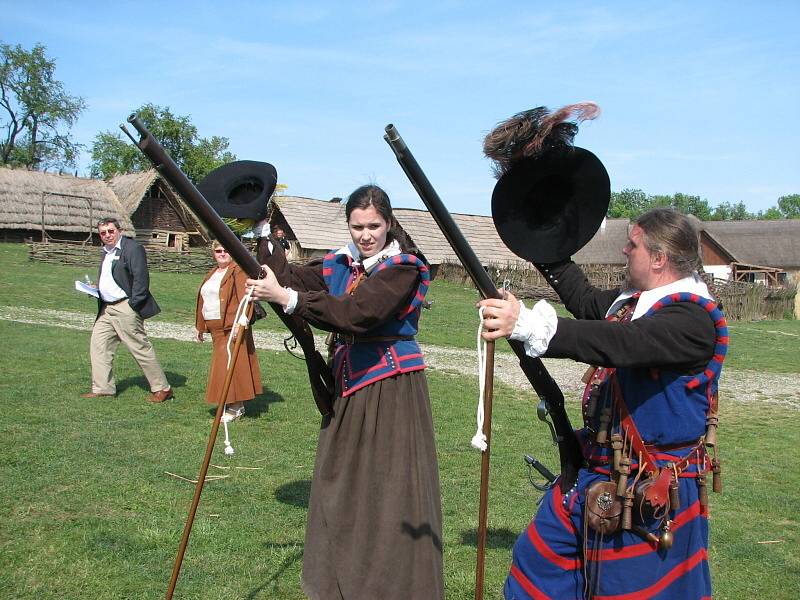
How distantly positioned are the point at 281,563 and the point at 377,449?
1418 mm

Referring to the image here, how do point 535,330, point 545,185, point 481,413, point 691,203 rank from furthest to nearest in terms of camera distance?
point 691,203, point 545,185, point 481,413, point 535,330

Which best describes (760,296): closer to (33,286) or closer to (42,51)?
(33,286)

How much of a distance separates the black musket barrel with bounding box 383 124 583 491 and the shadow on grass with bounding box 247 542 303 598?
2136mm

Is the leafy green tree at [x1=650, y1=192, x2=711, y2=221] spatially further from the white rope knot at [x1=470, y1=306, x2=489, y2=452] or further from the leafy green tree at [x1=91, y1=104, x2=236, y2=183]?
the white rope knot at [x1=470, y1=306, x2=489, y2=452]

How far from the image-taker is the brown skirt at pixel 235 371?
856 centimetres

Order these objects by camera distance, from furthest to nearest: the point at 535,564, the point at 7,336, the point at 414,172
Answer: the point at 7,336 → the point at 535,564 → the point at 414,172

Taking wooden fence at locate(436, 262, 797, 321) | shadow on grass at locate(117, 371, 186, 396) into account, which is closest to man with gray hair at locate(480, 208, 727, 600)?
shadow on grass at locate(117, 371, 186, 396)

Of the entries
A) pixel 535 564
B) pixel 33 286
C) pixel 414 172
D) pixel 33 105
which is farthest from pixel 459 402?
pixel 33 105

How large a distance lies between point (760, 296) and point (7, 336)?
28.2 m

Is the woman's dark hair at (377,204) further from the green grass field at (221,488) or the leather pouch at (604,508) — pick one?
the green grass field at (221,488)

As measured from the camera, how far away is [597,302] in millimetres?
3465

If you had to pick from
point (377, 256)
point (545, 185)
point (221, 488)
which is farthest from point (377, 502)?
point (221, 488)

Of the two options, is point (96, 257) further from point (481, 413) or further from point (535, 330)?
point (535, 330)

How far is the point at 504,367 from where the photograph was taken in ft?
46.9
